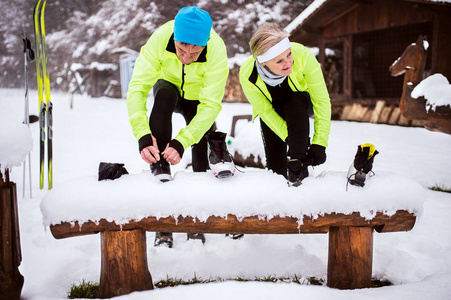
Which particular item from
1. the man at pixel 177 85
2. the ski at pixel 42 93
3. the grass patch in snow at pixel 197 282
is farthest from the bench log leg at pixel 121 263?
the ski at pixel 42 93

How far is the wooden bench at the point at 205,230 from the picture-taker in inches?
70.0

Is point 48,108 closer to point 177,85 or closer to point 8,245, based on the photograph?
point 177,85

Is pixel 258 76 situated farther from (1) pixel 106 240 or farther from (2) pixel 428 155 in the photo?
(2) pixel 428 155

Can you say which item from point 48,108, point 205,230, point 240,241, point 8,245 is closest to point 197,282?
point 205,230

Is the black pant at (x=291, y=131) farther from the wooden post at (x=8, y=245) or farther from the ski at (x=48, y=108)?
the ski at (x=48, y=108)

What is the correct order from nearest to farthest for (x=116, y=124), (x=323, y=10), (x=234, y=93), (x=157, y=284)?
(x=157, y=284) → (x=323, y=10) → (x=116, y=124) → (x=234, y=93)

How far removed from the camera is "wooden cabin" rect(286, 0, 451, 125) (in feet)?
24.5

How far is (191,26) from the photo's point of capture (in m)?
2.03

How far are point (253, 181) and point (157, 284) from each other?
875 millimetres

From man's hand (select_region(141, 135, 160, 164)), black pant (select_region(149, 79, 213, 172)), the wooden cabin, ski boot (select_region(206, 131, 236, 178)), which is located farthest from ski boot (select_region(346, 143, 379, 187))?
the wooden cabin

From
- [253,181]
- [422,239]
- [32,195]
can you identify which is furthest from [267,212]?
[32,195]

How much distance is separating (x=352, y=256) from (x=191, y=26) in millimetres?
1568

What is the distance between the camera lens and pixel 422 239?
8.55 ft

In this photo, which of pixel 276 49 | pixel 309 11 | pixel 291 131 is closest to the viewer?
pixel 276 49
